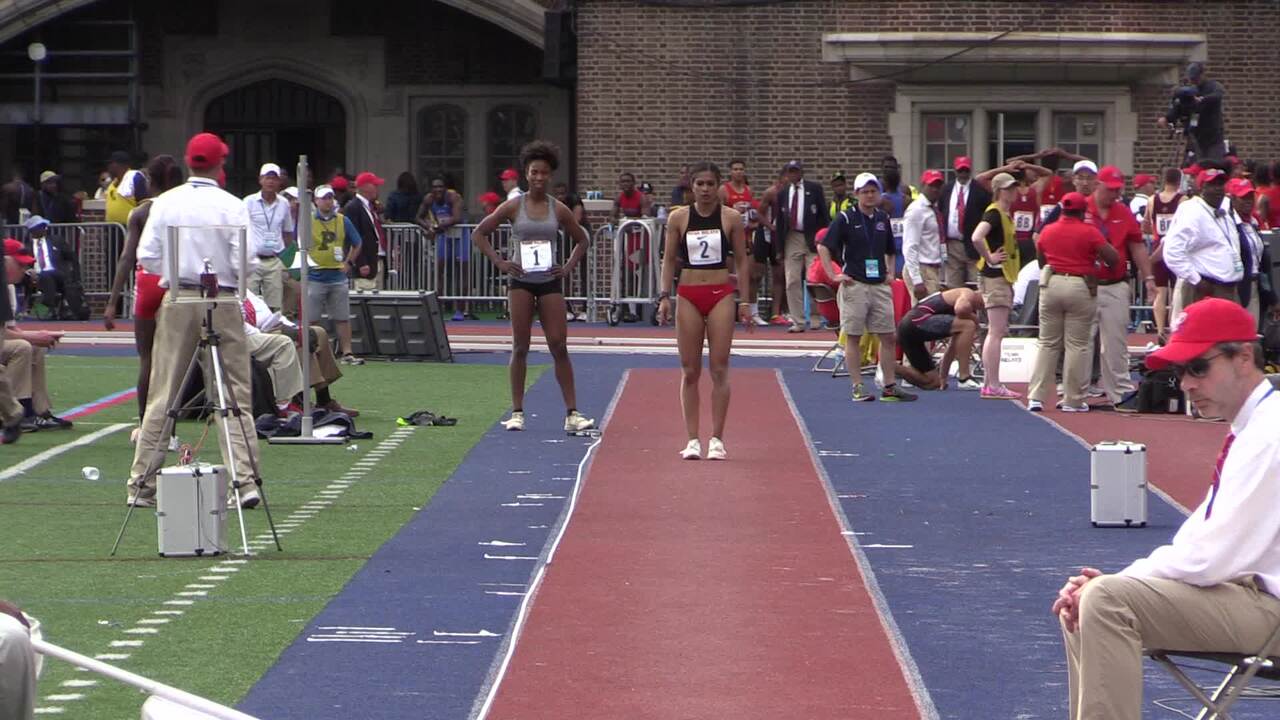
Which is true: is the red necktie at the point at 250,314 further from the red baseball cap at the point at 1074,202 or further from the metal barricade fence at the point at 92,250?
the metal barricade fence at the point at 92,250

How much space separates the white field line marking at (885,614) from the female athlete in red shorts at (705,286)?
79 cm

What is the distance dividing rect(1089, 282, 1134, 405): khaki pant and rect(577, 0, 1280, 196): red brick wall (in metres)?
14.1

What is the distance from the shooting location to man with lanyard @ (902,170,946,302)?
19.6 m

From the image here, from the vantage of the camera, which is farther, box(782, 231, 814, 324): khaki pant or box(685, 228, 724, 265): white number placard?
box(782, 231, 814, 324): khaki pant

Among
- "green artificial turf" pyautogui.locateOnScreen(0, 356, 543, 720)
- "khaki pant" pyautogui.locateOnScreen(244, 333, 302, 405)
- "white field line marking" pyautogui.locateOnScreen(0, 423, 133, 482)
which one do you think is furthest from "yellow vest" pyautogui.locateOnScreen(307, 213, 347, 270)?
"khaki pant" pyautogui.locateOnScreen(244, 333, 302, 405)

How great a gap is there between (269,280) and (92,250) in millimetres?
9048

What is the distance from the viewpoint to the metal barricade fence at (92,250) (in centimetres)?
2805

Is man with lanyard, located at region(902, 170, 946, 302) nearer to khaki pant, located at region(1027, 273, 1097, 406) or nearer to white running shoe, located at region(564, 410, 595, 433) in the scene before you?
khaki pant, located at region(1027, 273, 1097, 406)

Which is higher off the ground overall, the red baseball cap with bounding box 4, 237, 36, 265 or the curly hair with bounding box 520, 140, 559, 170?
the curly hair with bounding box 520, 140, 559, 170

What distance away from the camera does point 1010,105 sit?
31.1 metres

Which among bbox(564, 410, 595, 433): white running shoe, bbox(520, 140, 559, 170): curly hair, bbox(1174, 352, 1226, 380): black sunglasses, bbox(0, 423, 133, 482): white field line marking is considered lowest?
bbox(0, 423, 133, 482): white field line marking

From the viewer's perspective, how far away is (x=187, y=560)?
31.6ft

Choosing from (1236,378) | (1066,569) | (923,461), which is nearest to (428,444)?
(923,461)

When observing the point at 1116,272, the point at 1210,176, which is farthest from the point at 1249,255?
the point at 1116,272
